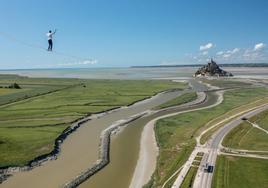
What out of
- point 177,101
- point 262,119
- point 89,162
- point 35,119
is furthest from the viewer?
point 177,101

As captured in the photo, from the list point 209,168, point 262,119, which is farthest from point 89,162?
point 262,119

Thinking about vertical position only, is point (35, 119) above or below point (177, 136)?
below

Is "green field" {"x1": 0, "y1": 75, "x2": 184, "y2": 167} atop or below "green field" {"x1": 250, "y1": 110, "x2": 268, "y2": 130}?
below

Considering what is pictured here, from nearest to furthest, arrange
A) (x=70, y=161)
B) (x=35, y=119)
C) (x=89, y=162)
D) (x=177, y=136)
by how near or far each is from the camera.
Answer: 1. (x=89, y=162)
2. (x=70, y=161)
3. (x=177, y=136)
4. (x=35, y=119)

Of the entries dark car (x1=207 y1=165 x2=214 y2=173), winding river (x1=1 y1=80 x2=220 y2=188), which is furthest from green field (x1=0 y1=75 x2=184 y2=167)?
dark car (x1=207 y1=165 x2=214 y2=173)

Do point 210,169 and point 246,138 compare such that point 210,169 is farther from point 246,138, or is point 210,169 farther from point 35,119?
point 35,119

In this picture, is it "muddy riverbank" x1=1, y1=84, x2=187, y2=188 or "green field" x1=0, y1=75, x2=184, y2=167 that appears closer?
"muddy riverbank" x1=1, y1=84, x2=187, y2=188

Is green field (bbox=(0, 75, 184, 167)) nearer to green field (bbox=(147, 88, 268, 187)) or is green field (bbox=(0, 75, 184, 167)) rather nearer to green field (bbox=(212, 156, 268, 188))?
green field (bbox=(147, 88, 268, 187))
